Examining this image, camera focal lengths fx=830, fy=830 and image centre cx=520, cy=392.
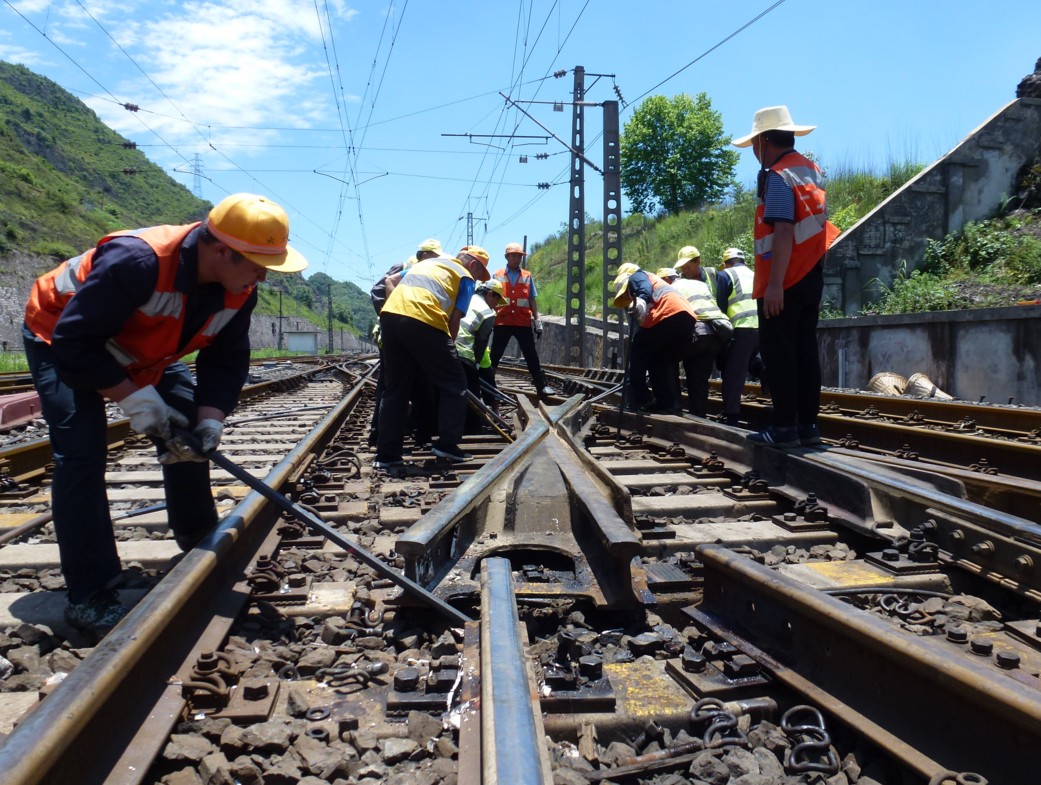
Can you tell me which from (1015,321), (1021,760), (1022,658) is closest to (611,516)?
(1022,658)

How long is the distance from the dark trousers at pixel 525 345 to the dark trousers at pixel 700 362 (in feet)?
9.76

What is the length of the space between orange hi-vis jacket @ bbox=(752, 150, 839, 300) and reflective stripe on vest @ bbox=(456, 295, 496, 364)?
3.20 meters

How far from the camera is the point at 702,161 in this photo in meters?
57.5

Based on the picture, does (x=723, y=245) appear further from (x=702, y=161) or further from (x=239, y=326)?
(x=702, y=161)

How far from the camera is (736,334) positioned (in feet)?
25.0

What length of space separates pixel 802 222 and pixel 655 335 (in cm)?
267

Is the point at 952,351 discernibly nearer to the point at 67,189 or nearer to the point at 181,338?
the point at 181,338

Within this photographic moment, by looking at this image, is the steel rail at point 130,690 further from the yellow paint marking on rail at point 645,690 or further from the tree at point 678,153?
the tree at point 678,153

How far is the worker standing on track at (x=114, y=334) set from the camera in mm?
2652

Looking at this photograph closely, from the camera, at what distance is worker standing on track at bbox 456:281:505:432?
7.55 metres

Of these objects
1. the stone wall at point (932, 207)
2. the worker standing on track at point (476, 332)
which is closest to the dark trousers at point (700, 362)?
the worker standing on track at point (476, 332)

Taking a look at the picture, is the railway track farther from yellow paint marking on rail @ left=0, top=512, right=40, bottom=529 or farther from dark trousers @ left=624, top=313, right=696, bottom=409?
dark trousers @ left=624, top=313, right=696, bottom=409

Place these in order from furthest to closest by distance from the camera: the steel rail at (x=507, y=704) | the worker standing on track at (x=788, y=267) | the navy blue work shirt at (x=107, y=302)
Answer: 1. the worker standing on track at (x=788, y=267)
2. the navy blue work shirt at (x=107, y=302)
3. the steel rail at (x=507, y=704)

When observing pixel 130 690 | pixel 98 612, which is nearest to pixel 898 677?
pixel 130 690
